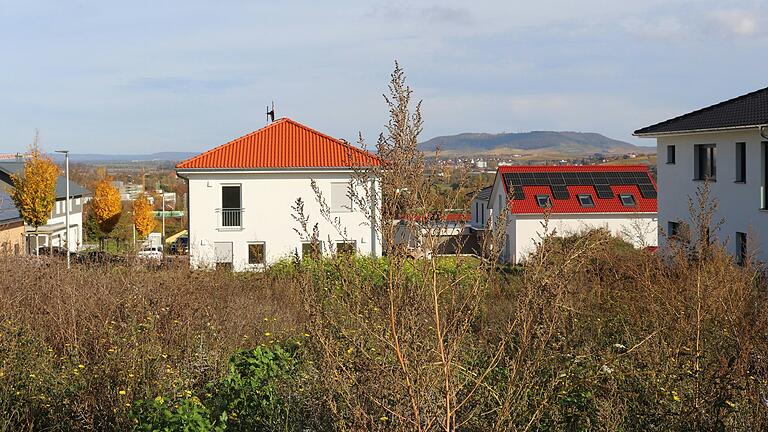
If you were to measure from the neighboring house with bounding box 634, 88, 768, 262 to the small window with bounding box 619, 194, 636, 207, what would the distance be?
1325cm

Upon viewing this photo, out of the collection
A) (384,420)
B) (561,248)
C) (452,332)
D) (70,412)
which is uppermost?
(561,248)

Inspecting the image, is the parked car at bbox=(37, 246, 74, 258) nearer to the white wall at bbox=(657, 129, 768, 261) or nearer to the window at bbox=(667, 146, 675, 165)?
the white wall at bbox=(657, 129, 768, 261)

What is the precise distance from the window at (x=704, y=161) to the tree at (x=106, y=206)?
37933 millimetres

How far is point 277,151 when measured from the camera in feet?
106

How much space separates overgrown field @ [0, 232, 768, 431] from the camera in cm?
411

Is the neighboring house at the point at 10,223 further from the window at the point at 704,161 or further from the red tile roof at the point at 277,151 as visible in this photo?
the window at the point at 704,161

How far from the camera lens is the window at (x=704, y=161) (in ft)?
82.8

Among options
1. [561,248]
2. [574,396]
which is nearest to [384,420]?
[561,248]

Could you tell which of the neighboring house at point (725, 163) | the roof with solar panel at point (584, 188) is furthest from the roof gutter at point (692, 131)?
the roof with solar panel at point (584, 188)

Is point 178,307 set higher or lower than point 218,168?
lower

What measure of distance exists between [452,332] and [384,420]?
0.57 meters

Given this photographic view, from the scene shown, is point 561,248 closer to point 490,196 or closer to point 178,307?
point 178,307

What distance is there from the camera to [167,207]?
89.2 metres

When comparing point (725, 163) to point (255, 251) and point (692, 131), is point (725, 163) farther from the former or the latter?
point (255, 251)
